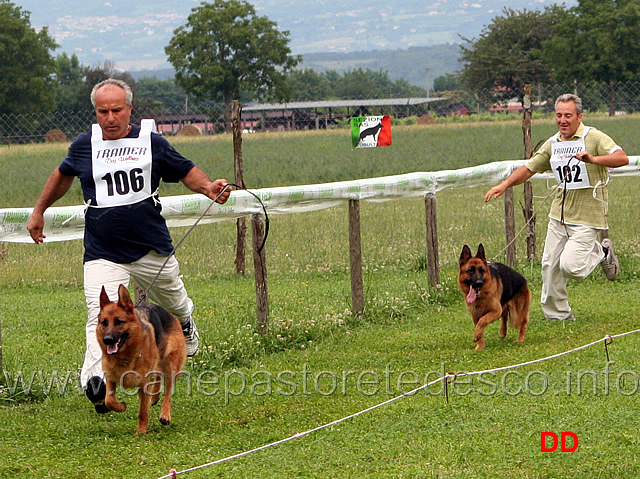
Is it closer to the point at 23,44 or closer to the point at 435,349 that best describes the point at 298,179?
the point at 435,349

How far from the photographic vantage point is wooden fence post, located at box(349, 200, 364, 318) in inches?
357

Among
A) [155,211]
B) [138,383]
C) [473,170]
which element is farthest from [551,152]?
[138,383]

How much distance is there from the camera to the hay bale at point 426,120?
22052mm

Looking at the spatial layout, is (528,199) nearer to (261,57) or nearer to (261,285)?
(261,285)

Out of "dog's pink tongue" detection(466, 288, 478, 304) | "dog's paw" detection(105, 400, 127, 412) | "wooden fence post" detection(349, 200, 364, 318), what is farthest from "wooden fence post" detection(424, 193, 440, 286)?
"dog's paw" detection(105, 400, 127, 412)

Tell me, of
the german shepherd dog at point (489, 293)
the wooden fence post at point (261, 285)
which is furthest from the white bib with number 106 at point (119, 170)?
the german shepherd dog at point (489, 293)

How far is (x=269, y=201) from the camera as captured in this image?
8.52 meters

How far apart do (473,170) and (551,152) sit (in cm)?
236

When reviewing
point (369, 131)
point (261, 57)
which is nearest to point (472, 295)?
point (369, 131)

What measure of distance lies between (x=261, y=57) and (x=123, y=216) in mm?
46484

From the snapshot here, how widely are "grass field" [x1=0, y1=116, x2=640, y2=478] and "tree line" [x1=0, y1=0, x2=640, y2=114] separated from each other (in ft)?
18.1

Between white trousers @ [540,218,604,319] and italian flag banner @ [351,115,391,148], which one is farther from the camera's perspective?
italian flag banner @ [351,115,391,148]

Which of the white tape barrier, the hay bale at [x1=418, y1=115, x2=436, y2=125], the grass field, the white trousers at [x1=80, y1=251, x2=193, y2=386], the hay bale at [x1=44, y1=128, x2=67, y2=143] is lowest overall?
the grass field

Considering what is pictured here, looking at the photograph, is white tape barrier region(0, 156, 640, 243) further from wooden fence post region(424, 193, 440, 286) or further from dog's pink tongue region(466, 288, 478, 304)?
dog's pink tongue region(466, 288, 478, 304)
